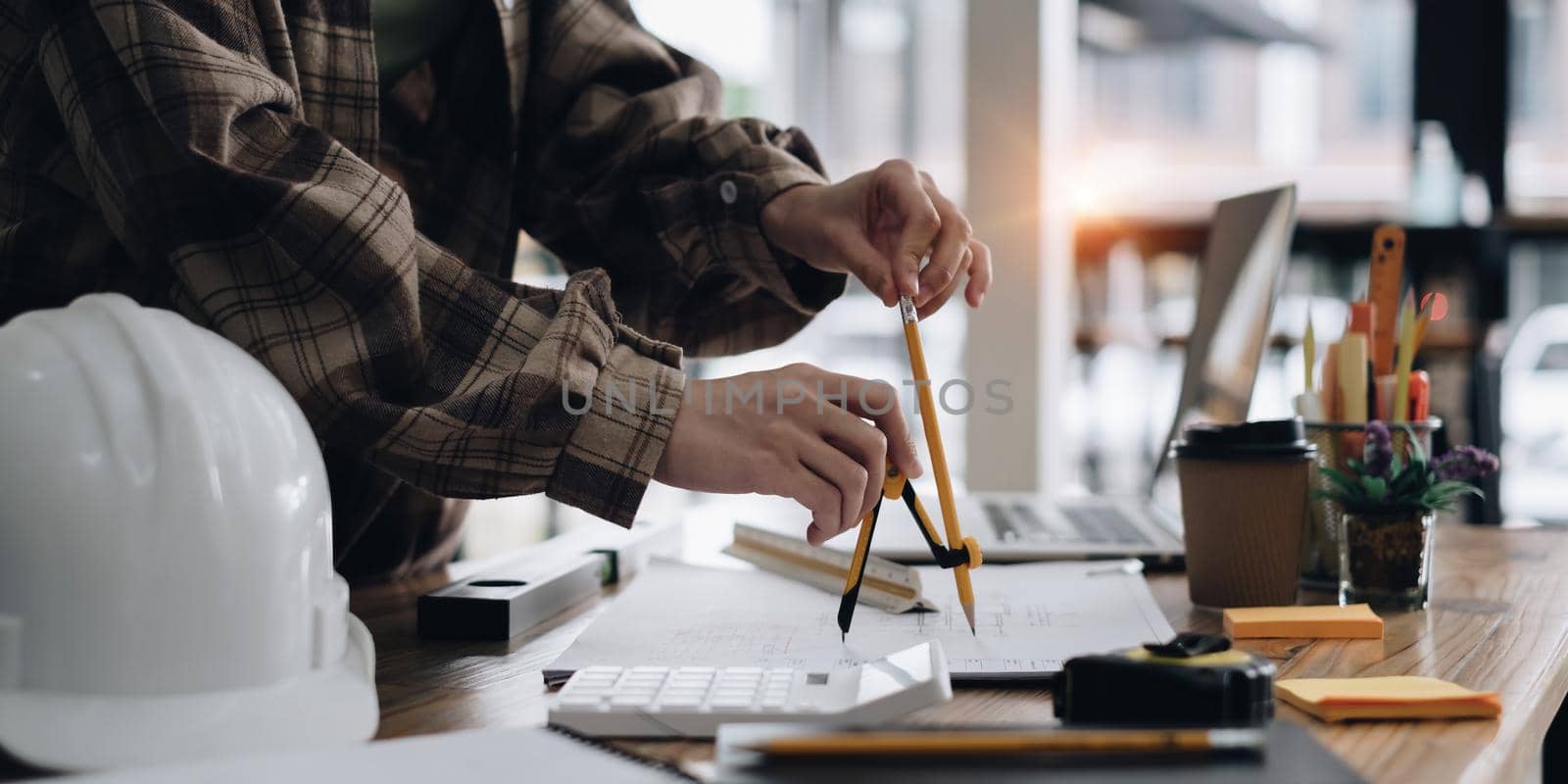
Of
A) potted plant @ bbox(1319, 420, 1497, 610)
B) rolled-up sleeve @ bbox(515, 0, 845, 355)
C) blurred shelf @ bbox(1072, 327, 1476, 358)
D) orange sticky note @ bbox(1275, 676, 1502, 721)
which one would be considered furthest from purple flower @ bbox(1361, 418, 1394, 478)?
blurred shelf @ bbox(1072, 327, 1476, 358)

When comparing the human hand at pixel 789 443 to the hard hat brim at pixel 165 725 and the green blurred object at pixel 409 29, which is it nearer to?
the hard hat brim at pixel 165 725

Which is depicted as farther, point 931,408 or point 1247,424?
point 1247,424

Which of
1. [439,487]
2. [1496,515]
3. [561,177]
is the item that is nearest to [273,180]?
[439,487]

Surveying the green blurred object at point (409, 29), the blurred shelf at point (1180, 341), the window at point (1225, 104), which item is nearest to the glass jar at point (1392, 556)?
the green blurred object at point (409, 29)

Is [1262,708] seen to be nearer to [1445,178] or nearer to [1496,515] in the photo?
[1496,515]

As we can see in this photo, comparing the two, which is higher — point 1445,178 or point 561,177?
point 1445,178

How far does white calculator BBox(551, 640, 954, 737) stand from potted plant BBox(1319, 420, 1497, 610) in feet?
1.46

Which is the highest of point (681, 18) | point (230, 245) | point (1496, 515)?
point (681, 18)

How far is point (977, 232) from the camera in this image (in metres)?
2.46

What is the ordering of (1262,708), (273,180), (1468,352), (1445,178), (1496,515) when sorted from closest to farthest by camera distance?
1. (1262,708)
2. (273,180)
3. (1496,515)
4. (1468,352)
5. (1445,178)

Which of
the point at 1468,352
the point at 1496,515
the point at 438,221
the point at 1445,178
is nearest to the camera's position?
the point at 438,221

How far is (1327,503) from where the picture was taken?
97 cm

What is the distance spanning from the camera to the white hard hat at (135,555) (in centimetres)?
51

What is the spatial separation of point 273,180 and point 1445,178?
3.92 metres
